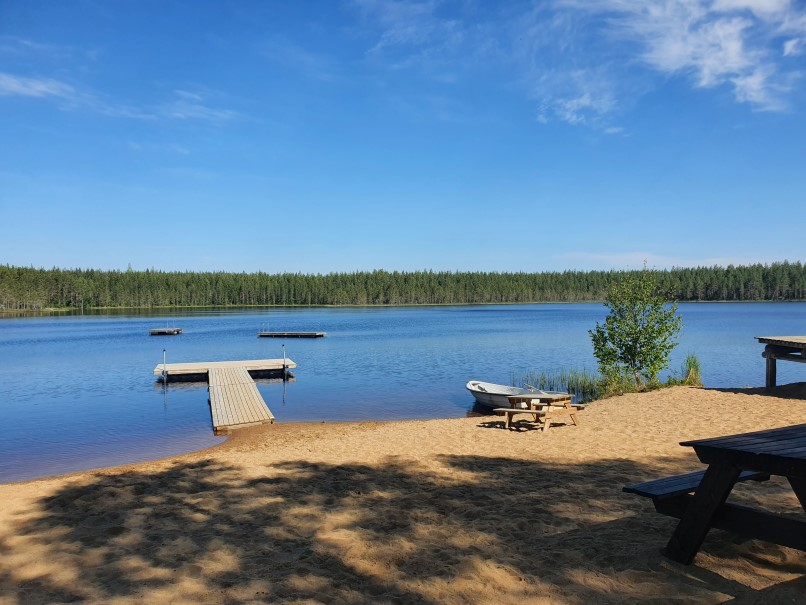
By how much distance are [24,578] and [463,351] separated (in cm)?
3392

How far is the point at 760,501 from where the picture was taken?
615 centimetres

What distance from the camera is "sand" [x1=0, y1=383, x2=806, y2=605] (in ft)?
14.1

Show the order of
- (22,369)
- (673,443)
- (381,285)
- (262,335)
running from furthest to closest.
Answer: (381,285) < (262,335) < (22,369) < (673,443)

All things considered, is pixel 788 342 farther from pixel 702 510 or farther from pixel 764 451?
pixel 764 451

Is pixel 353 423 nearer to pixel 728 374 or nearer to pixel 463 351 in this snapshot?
pixel 728 374

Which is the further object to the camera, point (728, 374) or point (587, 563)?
point (728, 374)

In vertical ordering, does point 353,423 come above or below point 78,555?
below

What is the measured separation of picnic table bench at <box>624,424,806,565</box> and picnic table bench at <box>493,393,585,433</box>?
24.7 ft

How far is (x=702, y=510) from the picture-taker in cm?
435

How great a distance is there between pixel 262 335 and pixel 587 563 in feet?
181

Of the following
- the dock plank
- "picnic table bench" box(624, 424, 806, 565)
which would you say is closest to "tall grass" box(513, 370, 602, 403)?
the dock plank

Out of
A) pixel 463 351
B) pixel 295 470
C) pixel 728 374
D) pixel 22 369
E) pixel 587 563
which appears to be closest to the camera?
pixel 587 563

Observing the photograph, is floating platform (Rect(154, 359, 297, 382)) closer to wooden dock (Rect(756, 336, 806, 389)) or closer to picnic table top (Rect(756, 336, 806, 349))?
wooden dock (Rect(756, 336, 806, 389))

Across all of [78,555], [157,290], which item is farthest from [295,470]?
[157,290]
